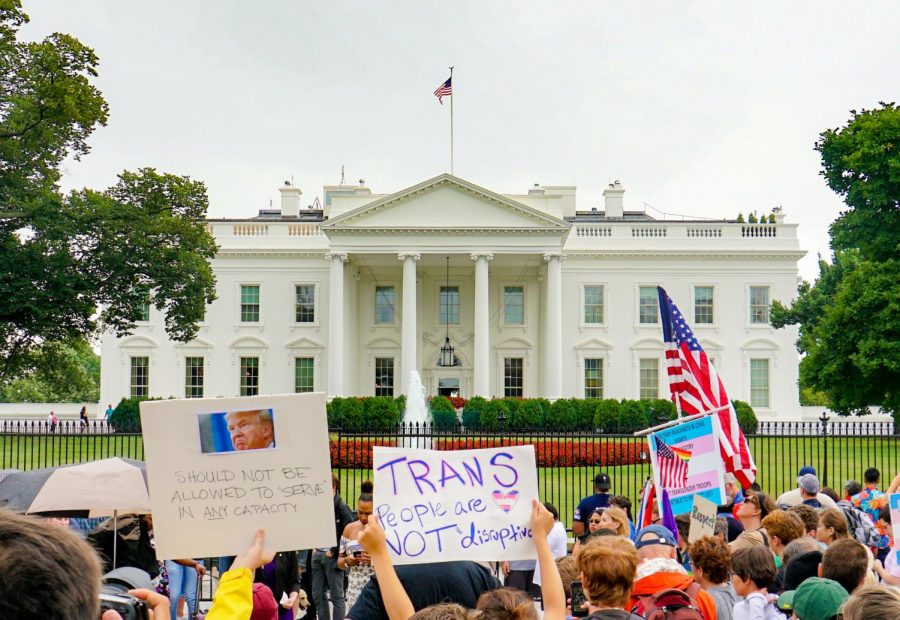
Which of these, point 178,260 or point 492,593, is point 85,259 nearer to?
point 178,260

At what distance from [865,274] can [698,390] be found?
863 inches

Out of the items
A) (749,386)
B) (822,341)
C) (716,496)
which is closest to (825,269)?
(749,386)

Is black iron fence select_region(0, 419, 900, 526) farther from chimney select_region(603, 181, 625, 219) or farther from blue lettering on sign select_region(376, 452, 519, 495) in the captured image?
chimney select_region(603, 181, 625, 219)

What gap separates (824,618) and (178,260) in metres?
25.8

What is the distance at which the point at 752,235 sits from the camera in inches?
1770

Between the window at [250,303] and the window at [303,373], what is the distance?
3111 mm

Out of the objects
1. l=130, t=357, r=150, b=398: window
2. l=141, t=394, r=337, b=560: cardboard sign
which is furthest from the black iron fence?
l=130, t=357, r=150, b=398: window

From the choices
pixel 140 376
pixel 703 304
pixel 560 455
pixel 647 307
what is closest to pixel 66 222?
pixel 560 455

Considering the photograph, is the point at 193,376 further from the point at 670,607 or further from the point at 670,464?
the point at 670,607

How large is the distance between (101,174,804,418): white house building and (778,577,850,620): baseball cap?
39.3 m

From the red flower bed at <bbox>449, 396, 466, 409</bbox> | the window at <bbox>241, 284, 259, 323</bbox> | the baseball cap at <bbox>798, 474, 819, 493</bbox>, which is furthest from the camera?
the window at <bbox>241, 284, 259, 323</bbox>

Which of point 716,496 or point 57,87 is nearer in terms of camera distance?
point 716,496

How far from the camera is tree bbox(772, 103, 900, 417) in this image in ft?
89.8

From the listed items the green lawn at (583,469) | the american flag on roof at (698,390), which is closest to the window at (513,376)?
the green lawn at (583,469)
